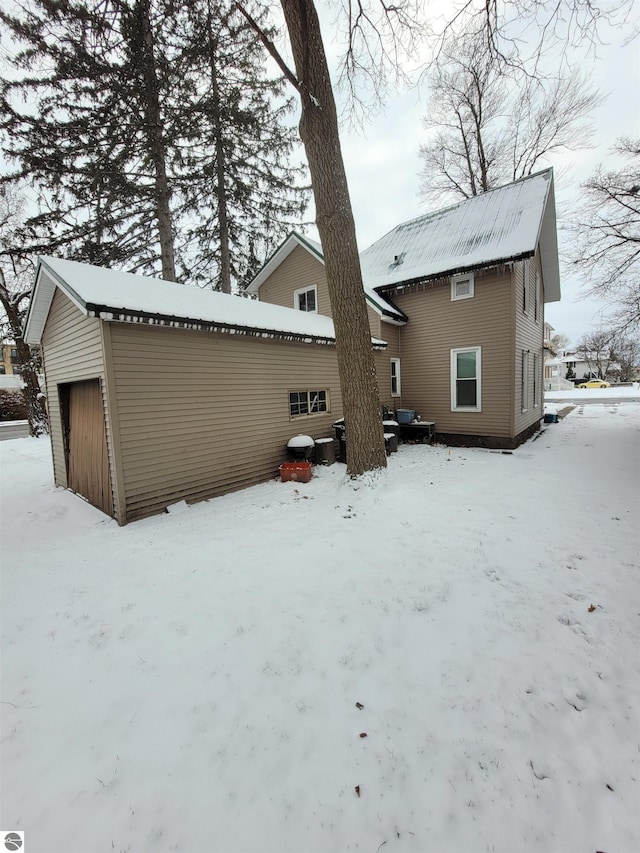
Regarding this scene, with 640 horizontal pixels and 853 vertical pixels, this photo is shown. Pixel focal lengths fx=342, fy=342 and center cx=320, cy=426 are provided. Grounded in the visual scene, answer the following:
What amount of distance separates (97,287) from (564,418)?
60.7ft

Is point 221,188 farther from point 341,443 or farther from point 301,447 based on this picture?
point 301,447

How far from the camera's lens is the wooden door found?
5898 mm

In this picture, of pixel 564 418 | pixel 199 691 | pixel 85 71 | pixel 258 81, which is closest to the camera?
pixel 199 691

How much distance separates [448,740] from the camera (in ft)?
6.37

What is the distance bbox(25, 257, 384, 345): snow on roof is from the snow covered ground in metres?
3.47

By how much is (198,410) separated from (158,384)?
2.80 ft

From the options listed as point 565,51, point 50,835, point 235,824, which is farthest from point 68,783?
point 565,51

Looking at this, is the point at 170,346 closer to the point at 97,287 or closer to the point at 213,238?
the point at 97,287

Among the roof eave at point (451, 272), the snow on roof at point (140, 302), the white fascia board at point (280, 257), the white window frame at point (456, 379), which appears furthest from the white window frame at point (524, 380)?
the white fascia board at point (280, 257)

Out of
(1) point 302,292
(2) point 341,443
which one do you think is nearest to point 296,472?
(2) point 341,443

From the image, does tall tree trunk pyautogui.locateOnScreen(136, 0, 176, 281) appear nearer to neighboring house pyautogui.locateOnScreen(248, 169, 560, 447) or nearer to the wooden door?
neighboring house pyautogui.locateOnScreen(248, 169, 560, 447)

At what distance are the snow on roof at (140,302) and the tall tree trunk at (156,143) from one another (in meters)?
5.59

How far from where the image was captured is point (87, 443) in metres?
6.51

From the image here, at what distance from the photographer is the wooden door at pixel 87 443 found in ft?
19.4
